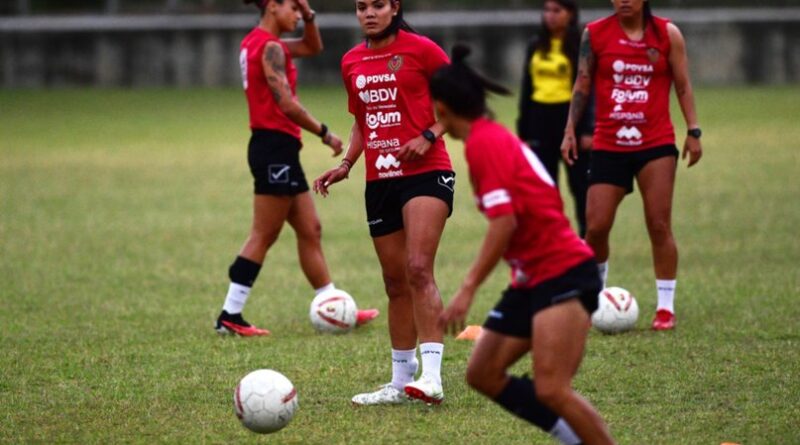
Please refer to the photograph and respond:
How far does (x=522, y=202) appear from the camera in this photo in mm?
5812

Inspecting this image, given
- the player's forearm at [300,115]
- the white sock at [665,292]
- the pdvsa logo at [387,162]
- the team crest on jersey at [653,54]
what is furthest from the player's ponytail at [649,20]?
the pdvsa logo at [387,162]

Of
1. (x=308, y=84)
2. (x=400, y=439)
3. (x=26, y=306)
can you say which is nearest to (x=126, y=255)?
(x=26, y=306)

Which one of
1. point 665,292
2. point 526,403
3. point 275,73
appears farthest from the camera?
point 665,292

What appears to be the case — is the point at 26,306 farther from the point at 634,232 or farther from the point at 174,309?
the point at 634,232

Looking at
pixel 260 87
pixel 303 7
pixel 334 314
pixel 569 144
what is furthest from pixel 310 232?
pixel 569 144

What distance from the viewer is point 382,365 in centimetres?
893

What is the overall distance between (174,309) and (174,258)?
2.99 m

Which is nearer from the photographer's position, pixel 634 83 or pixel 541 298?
pixel 541 298

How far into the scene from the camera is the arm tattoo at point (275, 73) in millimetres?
9750

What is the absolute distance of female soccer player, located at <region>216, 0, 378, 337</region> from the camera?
9820 millimetres

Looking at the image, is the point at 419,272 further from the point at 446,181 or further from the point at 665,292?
the point at 665,292

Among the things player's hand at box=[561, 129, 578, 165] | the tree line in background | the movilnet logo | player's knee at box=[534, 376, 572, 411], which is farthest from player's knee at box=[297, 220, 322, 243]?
the tree line in background

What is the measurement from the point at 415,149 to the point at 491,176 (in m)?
1.91

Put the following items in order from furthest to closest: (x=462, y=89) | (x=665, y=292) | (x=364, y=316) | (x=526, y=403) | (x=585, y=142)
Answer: (x=585, y=142), (x=364, y=316), (x=665, y=292), (x=526, y=403), (x=462, y=89)
